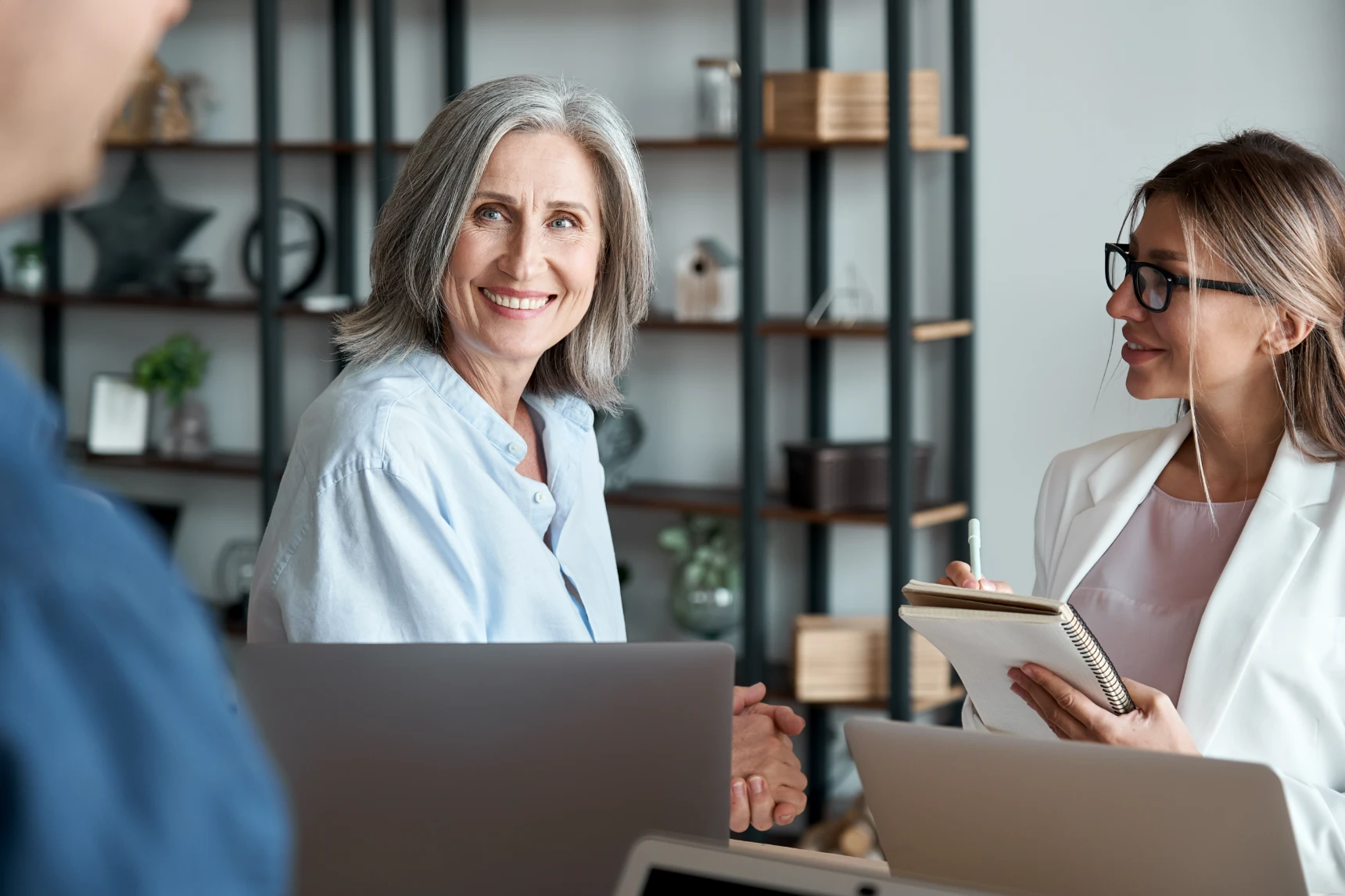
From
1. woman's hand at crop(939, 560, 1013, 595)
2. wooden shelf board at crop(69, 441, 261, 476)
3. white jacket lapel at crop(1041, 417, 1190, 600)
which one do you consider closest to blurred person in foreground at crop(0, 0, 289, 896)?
woman's hand at crop(939, 560, 1013, 595)

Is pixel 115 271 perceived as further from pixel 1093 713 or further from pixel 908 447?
pixel 1093 713

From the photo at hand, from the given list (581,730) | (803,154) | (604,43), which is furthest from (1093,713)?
(604,43)

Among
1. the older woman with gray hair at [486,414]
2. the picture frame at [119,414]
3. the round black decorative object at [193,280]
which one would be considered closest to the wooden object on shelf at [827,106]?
the older woman with gray hair at [486,414]

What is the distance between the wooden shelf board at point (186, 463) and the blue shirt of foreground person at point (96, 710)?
4024 millimetres

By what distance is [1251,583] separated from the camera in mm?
1762

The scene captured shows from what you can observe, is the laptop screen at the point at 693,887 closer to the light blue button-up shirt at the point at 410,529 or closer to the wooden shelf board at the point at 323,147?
the light blue button-up shirt at the point at 410,529

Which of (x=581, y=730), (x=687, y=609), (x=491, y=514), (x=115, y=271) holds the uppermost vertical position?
(x=115, y=271)

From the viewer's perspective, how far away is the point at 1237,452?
1.93m

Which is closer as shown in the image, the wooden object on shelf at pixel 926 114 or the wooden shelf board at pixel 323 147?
the wooden object on shelf at pixel 926 114

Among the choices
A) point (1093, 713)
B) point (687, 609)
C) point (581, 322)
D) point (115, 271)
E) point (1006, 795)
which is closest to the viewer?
point (1006, 795)

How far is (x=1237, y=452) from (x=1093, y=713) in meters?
0.67

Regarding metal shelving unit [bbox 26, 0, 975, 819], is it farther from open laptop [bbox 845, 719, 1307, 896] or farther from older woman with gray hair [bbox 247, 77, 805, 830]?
open laptop [bbox 845, 719, 1307, 896]

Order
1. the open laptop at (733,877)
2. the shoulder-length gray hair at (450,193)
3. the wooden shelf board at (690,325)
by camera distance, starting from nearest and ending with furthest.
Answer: the open laptop at (733,877) → the shoulder-length gray hair at (450,193) → the wooden shelf board at (690,325)

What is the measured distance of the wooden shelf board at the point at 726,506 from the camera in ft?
11.8
